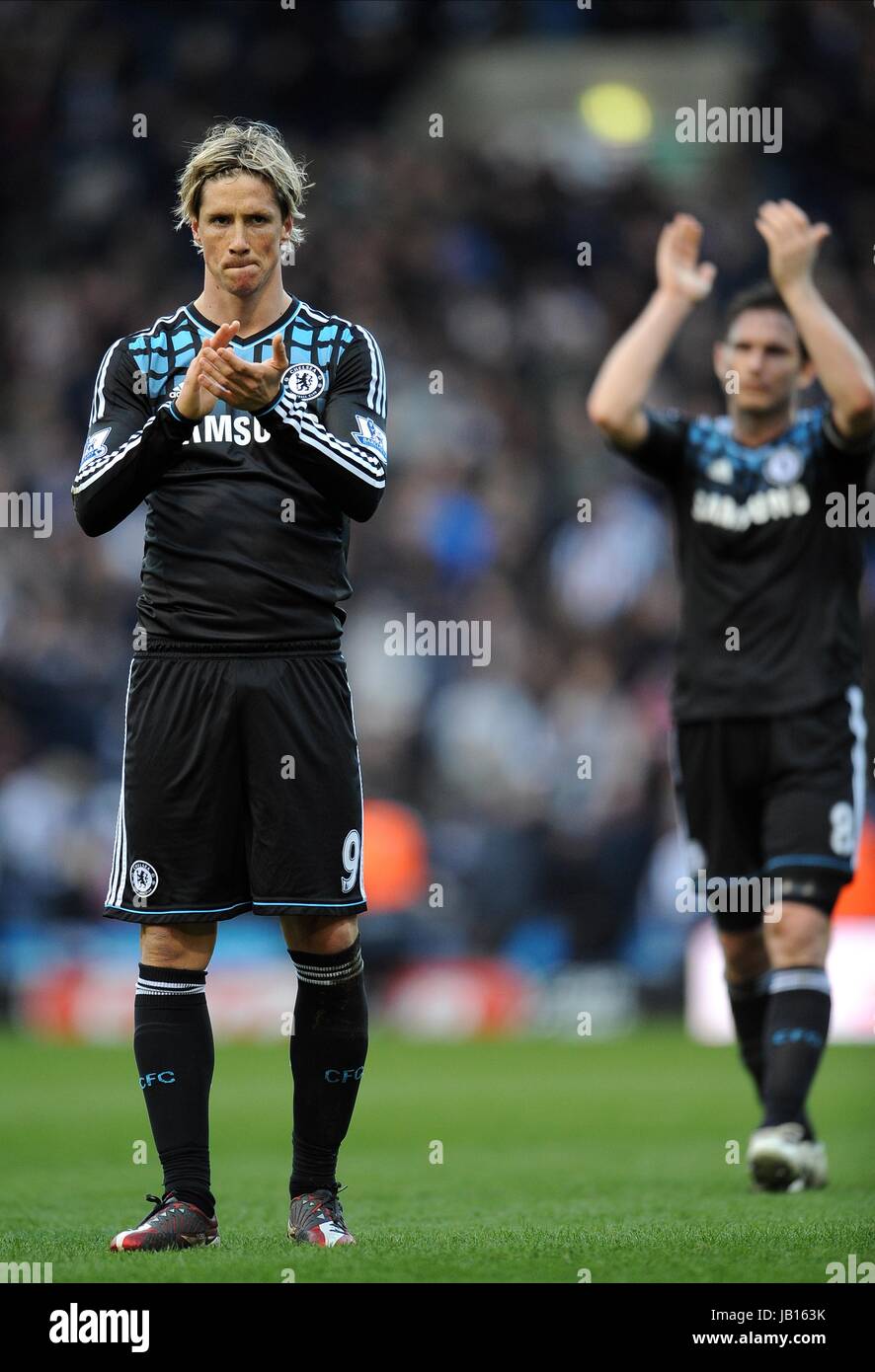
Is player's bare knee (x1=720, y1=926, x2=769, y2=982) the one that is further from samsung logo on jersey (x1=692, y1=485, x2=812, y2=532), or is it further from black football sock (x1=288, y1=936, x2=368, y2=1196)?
black football sock (x1=288, y1=936, x2=368, y2=1196)

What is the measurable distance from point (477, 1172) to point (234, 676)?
2.50 metres

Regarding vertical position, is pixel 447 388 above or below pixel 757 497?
above

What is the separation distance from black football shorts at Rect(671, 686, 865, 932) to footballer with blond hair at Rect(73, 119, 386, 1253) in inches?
69.9

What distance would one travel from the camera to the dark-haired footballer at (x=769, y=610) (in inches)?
235

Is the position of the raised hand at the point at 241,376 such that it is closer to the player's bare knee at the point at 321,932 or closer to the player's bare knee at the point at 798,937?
the player's bare knee at the point at 321,932

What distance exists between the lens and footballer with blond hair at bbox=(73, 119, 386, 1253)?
4559mm

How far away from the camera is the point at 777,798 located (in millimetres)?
6121

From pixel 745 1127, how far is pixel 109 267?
484 inches

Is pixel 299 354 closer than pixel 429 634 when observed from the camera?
Yes

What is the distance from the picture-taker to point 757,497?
630 cm
